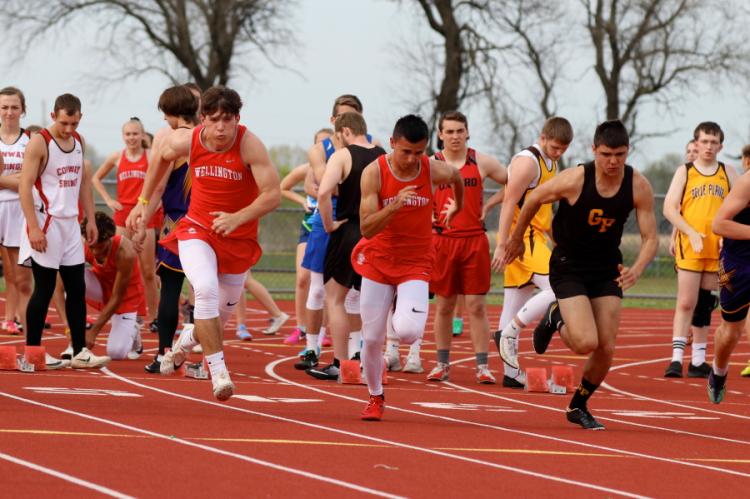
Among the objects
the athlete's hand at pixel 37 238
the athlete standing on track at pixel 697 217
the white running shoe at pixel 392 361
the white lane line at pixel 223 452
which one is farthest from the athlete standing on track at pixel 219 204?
the athlete standing on track at pixel 697 217

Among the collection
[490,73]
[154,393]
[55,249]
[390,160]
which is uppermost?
[490,73]

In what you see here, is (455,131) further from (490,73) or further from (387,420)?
(490,73)

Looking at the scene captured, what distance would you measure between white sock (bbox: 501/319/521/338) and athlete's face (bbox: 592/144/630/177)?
278 cm

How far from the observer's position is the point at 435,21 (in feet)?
113

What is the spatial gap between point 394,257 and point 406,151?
72 cm

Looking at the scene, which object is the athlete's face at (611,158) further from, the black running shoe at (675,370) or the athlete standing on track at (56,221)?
the black running shoe at (675,370)

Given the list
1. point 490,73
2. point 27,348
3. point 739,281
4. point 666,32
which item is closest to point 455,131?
point 739,281

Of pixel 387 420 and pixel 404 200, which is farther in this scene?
pixel 387 420

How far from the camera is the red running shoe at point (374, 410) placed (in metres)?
8.40

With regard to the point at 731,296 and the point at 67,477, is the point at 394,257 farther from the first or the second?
the point at 67,477

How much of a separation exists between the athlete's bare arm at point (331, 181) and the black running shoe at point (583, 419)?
258cm

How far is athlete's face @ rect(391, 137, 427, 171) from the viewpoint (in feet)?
26.7

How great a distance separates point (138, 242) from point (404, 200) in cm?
270

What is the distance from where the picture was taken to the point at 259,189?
8.59m
